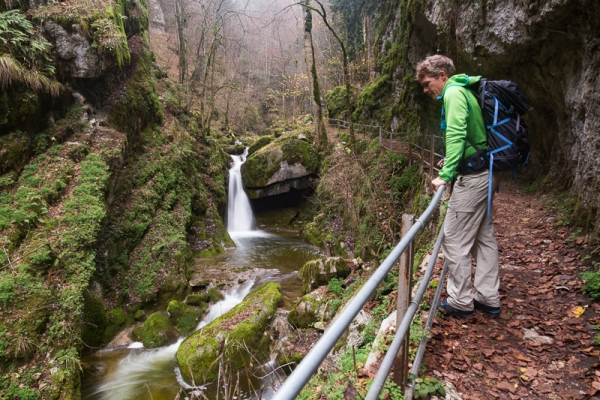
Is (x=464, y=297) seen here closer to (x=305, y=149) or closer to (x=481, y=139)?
(x=481, y=139)

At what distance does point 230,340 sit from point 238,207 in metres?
13.0

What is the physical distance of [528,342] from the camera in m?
2.70

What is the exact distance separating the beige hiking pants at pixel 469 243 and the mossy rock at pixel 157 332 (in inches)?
282

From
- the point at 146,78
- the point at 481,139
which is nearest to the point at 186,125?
the point at 146,78

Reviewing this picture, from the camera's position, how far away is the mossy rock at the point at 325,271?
8.51 metres

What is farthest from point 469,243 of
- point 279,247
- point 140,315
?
point 279,247

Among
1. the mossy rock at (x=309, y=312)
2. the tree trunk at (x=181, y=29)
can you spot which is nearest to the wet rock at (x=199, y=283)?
the mossy rock at (x=309, y=312)

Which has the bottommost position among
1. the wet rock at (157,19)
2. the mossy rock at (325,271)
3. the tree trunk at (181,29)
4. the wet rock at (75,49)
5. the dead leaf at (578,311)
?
the mossy rock at (325,271)

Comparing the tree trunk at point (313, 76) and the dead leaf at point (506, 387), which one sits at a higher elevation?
the tree trunk at point (313, 76)

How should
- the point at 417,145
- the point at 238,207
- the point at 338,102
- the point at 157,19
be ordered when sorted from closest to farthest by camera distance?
the point at 417,145 → the point at 238,207 → the point at 338,102 → the point at 157,19

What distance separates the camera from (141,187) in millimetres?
11438

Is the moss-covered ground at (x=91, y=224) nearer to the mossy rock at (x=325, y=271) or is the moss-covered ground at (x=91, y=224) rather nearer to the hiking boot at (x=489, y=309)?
the mossy rock at (x=325, y=271)

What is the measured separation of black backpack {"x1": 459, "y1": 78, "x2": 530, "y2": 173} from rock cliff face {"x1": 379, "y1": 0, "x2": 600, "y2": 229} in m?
2.85

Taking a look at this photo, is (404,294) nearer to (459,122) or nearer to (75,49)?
(459,122)
